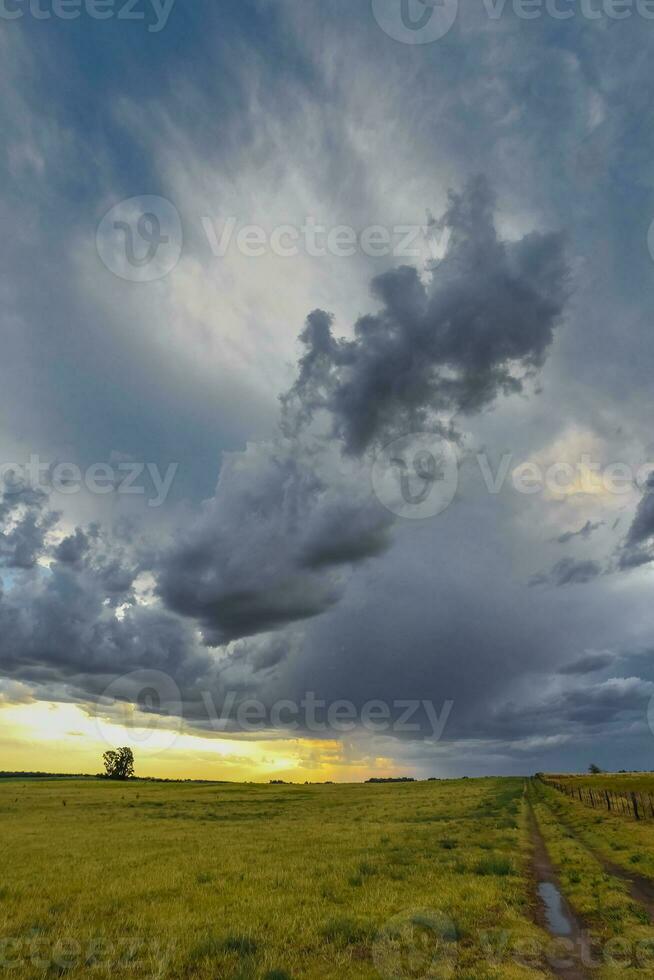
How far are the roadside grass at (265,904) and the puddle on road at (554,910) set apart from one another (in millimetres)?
629

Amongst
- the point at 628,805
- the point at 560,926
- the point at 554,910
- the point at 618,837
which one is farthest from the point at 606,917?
the point at 628,805

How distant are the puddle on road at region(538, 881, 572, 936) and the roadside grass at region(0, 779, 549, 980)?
2.07 feet

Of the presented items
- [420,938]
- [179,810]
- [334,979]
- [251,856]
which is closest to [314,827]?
[251,856]

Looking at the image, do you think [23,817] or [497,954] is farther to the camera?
[23,817]

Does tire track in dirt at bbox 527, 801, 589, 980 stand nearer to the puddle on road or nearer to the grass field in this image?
the puddle on road

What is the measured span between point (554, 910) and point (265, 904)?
851 centimetres

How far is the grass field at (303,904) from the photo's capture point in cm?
1236

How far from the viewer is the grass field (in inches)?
487

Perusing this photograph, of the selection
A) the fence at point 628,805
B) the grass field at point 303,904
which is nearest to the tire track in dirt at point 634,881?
the grass field at point 303,904

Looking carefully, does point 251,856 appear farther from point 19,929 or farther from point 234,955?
point 234,955

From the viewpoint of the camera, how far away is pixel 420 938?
13812mm

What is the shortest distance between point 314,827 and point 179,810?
87.1ft

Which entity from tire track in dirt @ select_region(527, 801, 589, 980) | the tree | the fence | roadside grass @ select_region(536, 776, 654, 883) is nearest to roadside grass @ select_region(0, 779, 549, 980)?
tire track in dirt @ select_region(527, 801, 589, 980)

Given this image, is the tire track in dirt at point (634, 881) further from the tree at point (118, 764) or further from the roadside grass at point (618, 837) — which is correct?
the tree at point (118, 764)
